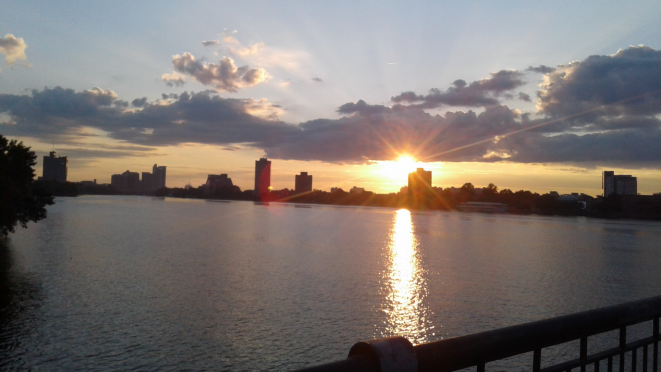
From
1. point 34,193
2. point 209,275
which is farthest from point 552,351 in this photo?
point 34,193

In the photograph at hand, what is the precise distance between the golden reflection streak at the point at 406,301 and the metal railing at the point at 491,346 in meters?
12.1

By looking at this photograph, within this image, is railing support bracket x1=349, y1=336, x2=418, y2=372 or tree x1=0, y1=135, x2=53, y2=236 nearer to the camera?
railing support bracket x1=349, y1=336, x2=418, y2=372

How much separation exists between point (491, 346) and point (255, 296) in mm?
18392

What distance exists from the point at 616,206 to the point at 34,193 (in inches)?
5769

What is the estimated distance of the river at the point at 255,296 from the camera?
13.5 m

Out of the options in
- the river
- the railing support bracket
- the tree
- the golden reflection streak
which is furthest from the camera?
the tree

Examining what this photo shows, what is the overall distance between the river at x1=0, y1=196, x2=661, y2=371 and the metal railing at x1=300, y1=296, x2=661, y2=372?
1047 centimetres

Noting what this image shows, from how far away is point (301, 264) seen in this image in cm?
2925

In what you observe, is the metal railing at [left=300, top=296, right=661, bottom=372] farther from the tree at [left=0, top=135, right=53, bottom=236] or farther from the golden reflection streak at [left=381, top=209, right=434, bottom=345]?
the tree at [left=0, top=135, right=53, bottom=236]

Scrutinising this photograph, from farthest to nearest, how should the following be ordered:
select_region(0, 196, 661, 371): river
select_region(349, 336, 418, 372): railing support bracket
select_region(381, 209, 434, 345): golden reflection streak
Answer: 1. select_region(381, 209, 434, 345): golden reflection streak
2. select_region(0, 196, 661, 371): river
3. select_region(349, 336, 418, 372): railing support bracket

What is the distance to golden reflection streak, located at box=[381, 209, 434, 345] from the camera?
52.5 feet

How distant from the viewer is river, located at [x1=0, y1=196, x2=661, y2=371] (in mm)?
13500

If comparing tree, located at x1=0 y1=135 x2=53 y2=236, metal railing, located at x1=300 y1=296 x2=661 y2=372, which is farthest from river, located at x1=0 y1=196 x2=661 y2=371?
metal railing, located at x1=300 y1=296 x2=661 y2=372

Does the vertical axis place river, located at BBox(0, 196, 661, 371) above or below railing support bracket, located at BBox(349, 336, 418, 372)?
A: below
